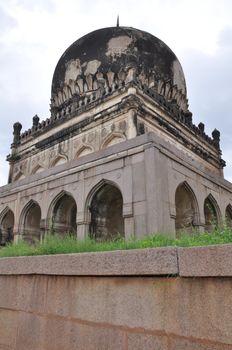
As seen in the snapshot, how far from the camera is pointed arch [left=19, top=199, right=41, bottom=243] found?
989 cm

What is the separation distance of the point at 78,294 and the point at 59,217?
6.56m

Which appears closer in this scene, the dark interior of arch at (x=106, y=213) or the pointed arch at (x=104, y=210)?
the pointed arch at (x=104, y=210)

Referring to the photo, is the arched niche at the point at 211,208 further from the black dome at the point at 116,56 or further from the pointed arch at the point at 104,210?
the black dome at the point at 116,56

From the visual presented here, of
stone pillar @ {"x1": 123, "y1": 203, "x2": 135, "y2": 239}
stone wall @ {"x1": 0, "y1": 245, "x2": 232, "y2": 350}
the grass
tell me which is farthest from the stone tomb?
stone wall @ {"x1": 0, "y1": 245, "x2": 232, "y2": 350}

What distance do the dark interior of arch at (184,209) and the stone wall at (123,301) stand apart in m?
5.63

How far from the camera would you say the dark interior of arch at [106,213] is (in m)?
8.34

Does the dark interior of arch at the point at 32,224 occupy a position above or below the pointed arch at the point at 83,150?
below

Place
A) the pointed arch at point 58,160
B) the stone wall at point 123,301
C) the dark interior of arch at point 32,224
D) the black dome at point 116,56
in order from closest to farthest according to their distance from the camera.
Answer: the stone wall at point 123,301 → the dark interior of arch at point 32,224 → the pointed arch at point 58,160 → the black dome at point 116,56

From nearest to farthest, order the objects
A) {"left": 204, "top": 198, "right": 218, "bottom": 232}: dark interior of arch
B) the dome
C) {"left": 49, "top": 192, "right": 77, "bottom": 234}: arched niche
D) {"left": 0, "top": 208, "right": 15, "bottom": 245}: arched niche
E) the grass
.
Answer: the grass < {"left": 49, "top": 192, "right": 77, "bottom": 234}: arched niche < {"left": 204, "top": 198, "right": 218, "bottom": 232}: dark interior of arch < {"left": 0, "top": 208, "right": 15, "bottom": 245}: arched niche < the dome

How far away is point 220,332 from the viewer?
2070 millimetres

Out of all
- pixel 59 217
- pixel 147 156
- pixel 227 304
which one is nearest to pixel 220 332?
pixel 227 304

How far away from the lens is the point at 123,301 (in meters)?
2.60

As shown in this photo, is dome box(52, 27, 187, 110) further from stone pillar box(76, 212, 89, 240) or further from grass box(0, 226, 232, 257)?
grass box(0, 226, 232, 257)

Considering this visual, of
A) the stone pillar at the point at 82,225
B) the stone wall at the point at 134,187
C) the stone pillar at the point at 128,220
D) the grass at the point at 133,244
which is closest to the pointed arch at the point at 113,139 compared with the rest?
the stone wall at the point at 134,187
